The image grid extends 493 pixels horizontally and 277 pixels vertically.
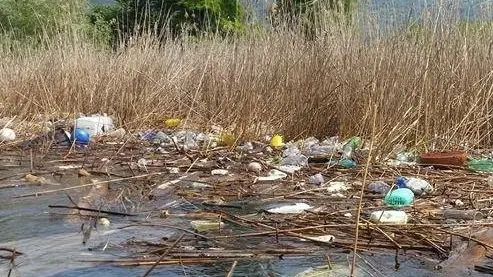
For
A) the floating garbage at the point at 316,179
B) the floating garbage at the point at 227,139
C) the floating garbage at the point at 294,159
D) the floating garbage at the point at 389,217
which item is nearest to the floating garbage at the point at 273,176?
the floating garbage at the point at 294,159

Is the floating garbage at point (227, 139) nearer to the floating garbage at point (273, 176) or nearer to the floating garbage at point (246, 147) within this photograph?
the floating garbage at point (246, 147)

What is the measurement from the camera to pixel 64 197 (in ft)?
15.9

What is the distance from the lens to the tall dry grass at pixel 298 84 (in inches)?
222

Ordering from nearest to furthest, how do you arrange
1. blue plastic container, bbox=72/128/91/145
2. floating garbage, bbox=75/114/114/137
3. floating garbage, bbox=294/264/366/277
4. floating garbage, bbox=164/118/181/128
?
floating garbage, bbox=294/264/366/277
blue plastic container, bbox=72/128/91/145
floating garbage, bbox=75/114/114/137
floating garbage, bbox=164/118/181/128

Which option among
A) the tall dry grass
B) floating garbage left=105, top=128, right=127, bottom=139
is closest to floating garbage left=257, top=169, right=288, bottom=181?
the tall dry grass

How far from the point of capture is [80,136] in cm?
775

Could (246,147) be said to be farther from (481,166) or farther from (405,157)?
(481,166)

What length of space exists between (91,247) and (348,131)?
339 centimetres

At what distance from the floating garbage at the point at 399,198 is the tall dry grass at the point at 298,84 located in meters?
0.95

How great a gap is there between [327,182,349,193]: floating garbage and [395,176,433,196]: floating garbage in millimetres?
376

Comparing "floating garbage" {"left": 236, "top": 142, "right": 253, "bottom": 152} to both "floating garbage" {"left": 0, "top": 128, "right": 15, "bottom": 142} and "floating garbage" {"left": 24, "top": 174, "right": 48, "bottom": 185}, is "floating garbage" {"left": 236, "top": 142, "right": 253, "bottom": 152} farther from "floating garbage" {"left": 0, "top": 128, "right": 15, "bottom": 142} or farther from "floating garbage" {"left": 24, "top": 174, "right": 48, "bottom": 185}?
"floating garbage" {"left": 0, "top": 128, "right": 15, "bottom": 142}

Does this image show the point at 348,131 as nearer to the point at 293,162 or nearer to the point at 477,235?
the point at 293,162

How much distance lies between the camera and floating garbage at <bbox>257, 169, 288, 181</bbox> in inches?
205

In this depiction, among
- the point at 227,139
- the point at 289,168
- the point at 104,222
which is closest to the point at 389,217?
the point at 104,222
